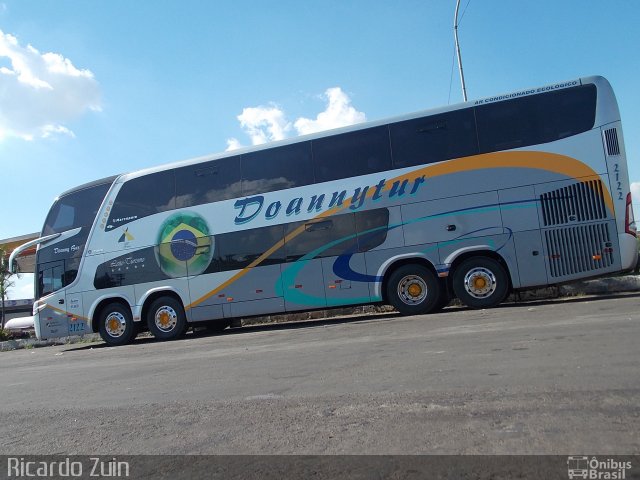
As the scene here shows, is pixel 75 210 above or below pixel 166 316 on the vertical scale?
above

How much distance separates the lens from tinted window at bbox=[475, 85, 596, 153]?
10.6m

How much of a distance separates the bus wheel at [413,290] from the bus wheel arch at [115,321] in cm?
718

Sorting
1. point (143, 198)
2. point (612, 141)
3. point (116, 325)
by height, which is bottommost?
point (116, 325)

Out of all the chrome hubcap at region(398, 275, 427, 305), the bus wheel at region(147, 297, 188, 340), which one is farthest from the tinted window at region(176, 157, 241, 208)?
the chrome hubcap at region(398, 275, 427, 305)

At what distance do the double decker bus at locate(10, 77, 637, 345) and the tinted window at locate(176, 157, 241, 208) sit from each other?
0.04 metres

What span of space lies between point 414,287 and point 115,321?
8.19m

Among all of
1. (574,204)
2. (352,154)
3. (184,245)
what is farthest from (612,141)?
(184,245)

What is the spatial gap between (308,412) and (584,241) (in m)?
8.27

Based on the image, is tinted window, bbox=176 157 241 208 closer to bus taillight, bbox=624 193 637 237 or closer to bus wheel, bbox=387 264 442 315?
bus wheel, bbox=387 264 442 315

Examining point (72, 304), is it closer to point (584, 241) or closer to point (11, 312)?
point (584, 241)

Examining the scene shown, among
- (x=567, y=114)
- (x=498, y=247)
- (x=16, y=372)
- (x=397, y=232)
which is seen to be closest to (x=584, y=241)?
(x=498, y=247)

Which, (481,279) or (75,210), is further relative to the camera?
(75,210)

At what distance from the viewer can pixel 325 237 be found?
484 inches

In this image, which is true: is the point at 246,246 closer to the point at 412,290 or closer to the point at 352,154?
the point at 352,154
